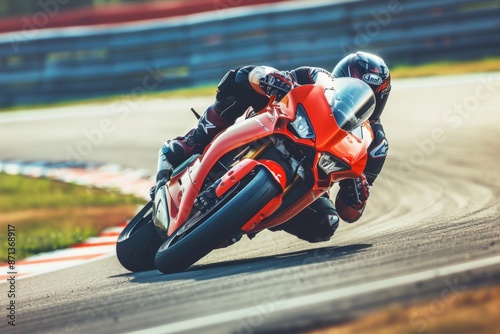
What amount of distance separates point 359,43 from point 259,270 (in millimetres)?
11249

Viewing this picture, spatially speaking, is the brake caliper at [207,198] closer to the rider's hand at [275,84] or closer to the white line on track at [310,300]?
the rider's hand at [275,84]

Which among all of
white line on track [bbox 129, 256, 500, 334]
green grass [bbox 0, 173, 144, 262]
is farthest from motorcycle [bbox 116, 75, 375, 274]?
green grass [bbox 0, 173, 144, 262]

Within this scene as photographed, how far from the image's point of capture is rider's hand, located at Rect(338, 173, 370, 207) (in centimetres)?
621

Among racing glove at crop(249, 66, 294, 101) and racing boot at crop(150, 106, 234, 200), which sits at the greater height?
racing glove at crop(249, 66, 294, 101)

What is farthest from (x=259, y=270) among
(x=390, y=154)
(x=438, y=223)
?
(x=390, y=154)

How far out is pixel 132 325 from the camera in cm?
429

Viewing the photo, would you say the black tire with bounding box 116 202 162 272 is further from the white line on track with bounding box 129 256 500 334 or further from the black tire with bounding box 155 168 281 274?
the white line on track with bounding box 129 256 500 334

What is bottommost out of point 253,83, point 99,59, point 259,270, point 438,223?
point 99,59

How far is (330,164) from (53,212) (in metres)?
5.37

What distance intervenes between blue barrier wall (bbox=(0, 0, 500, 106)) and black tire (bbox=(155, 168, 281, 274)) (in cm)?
1114

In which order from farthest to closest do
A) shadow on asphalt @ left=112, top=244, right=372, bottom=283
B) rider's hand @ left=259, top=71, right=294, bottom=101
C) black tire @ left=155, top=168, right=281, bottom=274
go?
rider's hand @ left=259, top=71, right=294, bottom=101, shadow on asphalt @ left=112, top=244, right=372, bottom=283, black tire @ left=155, top=168, right=281, bottom=274

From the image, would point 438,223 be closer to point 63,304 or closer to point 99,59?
point 63,304

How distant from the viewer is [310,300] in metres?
4.36

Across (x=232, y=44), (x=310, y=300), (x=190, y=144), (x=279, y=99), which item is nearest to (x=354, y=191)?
(x=279, y=99)
